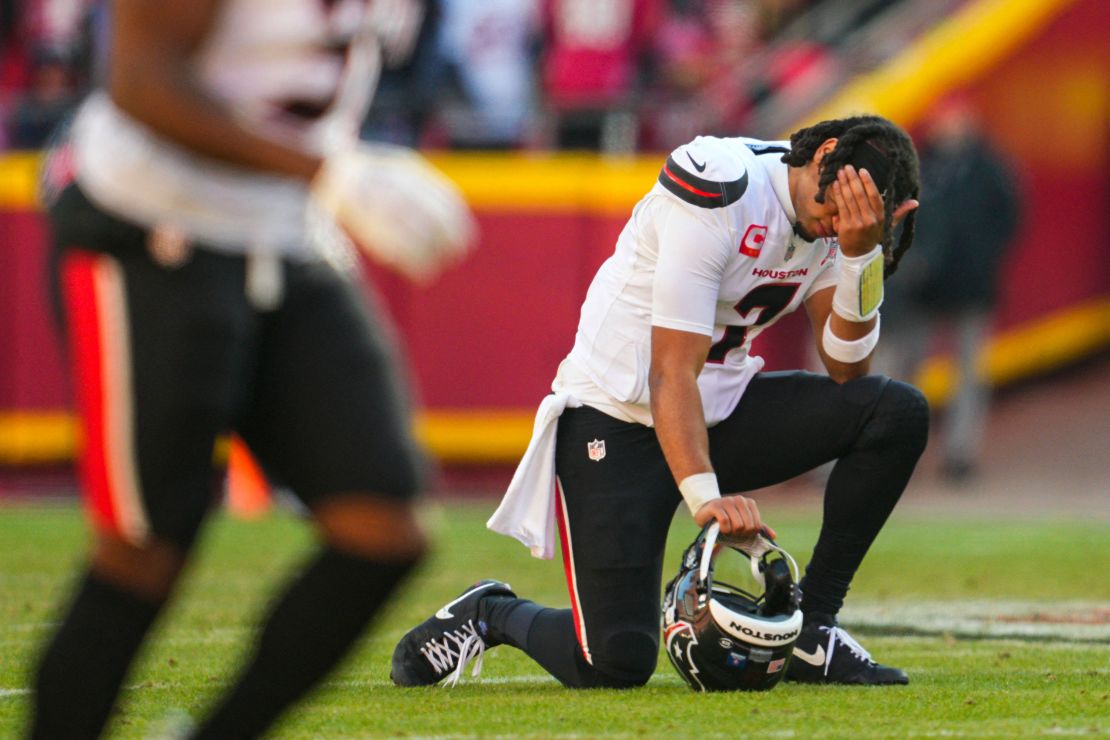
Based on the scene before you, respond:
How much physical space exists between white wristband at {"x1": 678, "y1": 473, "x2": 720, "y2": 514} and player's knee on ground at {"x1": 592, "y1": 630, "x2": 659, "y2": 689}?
0.37 m

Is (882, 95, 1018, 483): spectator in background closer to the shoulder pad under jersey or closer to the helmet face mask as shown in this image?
the shoulder pad under jersey

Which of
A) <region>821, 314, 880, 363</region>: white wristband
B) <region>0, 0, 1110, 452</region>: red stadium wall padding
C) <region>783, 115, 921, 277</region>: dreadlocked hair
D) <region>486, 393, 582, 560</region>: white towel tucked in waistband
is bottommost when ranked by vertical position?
<region>0, 0, 1110, 452</region>: red stadium wall padding

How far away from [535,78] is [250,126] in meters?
8.10

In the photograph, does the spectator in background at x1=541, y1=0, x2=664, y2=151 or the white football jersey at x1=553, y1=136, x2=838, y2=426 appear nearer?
the white football jersey at x1=553, y1=136, x2=838, y2=426

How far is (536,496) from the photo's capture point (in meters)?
4.41

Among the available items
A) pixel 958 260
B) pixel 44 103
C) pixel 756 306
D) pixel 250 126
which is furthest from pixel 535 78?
pixel 250 126

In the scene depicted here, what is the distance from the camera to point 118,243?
260cm

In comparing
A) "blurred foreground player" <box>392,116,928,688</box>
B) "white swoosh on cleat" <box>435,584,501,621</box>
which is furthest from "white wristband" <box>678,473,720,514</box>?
"white swoosh on cleat" <box>435,584,501,621</box>

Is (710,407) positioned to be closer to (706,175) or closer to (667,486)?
(667,486)

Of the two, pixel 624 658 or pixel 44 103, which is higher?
pixel 624 658

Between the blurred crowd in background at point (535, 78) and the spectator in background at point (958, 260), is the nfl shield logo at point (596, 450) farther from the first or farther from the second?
the spectator in background at point (958, 260)

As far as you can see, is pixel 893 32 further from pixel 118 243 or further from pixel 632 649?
pixel 118 243

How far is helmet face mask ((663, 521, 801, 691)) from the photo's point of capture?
13.0ft

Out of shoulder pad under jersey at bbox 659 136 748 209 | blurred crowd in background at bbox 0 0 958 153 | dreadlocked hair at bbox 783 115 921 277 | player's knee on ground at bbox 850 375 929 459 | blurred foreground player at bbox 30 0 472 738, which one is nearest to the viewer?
blurred foreground player at bbox 30 0 472 738
